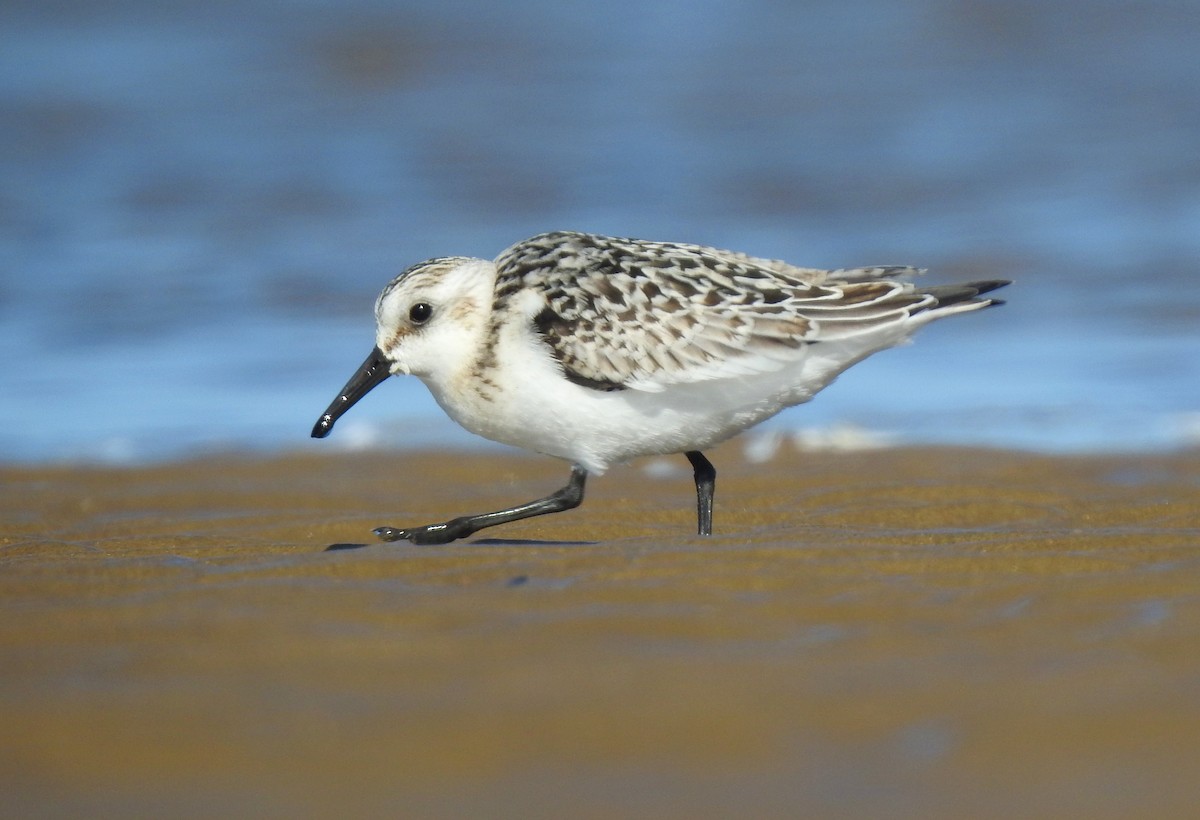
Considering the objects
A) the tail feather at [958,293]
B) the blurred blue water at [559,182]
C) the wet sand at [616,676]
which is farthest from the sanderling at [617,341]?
the blurred blue water at [559,182]

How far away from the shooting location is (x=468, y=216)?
11.8 meters

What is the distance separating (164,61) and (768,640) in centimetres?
1346

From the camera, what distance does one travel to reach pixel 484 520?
5.24m

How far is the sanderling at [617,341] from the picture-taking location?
16.6ft

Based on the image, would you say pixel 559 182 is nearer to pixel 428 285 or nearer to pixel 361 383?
pixel 361 383

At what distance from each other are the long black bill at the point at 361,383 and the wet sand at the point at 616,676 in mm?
604

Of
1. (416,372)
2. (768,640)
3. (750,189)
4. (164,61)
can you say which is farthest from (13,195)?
(768,640)

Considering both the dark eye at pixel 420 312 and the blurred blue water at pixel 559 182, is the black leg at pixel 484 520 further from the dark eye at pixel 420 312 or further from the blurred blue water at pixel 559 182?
the blurred blue water at pixel 559 182

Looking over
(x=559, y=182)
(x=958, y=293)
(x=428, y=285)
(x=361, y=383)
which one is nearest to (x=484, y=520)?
(x=361, y=383)

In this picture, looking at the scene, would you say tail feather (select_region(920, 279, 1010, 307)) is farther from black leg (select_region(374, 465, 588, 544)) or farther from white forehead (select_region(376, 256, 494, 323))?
white forehead (select_region(376, 256, 494, 323))

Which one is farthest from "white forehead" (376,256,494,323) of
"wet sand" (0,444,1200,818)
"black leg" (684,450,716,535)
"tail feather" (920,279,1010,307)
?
"tail feather" (920,279,1010,307)

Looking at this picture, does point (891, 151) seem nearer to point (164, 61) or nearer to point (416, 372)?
point (164, 61)

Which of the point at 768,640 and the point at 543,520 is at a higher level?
the point at 543,520

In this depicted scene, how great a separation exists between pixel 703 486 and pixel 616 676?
2235mm
